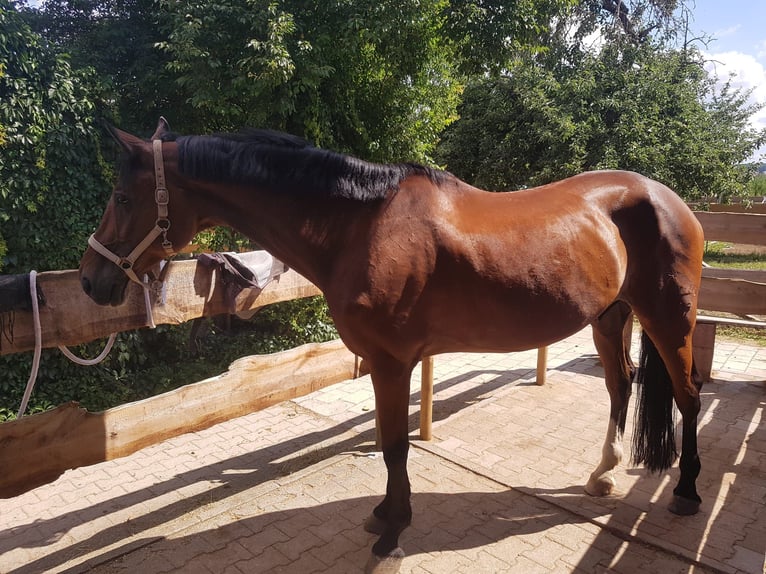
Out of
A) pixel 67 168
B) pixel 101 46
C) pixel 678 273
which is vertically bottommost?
pixel 678 273

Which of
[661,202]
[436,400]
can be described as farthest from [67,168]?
[661,202]

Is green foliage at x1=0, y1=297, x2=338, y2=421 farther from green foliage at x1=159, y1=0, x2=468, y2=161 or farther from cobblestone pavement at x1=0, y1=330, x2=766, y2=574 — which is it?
green foliage at x1=159, y1=0, x2=468, y2=161

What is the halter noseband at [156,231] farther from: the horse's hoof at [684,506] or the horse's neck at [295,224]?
the horse's hoof at [684,506]

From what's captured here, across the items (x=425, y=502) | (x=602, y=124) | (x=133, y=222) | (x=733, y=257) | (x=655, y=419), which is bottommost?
(x=425, y=502)

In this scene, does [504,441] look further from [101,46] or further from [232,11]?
[101,46]

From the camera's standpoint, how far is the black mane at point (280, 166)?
7.00 ft

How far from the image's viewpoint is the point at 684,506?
287cm

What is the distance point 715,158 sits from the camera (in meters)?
9.55

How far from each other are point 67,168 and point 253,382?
437cm

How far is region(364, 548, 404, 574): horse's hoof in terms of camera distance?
2.38 meters

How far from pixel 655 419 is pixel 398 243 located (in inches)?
86.6

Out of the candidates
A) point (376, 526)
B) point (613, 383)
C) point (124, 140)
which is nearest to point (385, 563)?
point (376, 526)

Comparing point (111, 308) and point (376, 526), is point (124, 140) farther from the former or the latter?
point (376, 526)

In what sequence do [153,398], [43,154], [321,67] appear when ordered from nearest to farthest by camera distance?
1. [153,398]
2. [43,154]
3. [321,67]
